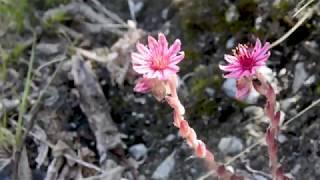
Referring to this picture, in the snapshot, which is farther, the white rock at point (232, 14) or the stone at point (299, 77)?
the white rock at point (232, 14)

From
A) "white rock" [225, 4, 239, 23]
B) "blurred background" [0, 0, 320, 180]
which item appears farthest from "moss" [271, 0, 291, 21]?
"white rock" [225, 4, 239, 23]

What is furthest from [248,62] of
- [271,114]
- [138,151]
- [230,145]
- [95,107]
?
[95,107]

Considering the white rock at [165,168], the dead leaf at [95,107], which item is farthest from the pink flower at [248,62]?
the dead leaf at [95,107]

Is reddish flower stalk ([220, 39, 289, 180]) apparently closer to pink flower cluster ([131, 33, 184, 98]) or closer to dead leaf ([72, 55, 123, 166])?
pink flower cluster ([131, 33, 184, 98])

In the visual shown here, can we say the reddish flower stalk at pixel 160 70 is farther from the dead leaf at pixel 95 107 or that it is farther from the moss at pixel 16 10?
the moss at pixel 16 10

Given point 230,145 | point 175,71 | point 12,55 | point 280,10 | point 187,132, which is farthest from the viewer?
point 12,55

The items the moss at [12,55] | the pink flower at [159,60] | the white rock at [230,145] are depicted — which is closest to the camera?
the pink flower at [159,60]

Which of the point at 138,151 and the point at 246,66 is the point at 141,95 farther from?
the point at 246,66

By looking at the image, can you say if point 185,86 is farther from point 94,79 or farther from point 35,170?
point 35,170
